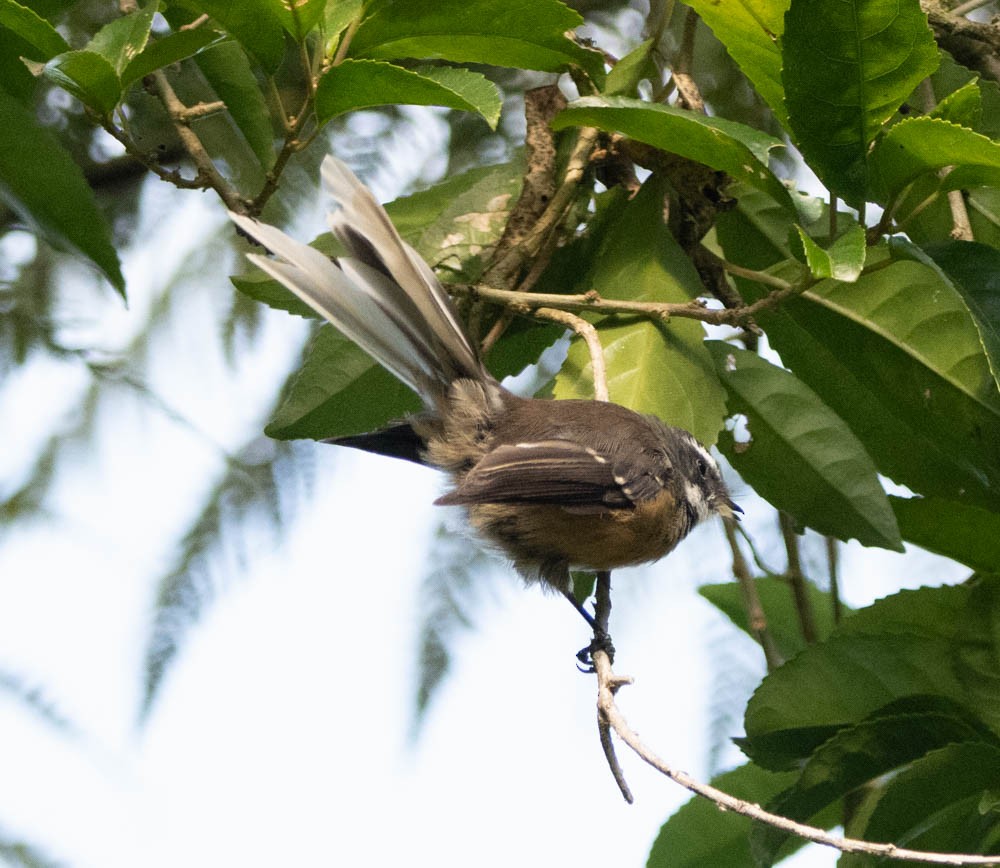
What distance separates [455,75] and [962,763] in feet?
5.17

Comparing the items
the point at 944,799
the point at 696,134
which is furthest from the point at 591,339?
the point at 944,799

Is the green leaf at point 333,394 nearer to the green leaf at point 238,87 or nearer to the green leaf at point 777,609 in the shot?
the green leaf at point 238,87

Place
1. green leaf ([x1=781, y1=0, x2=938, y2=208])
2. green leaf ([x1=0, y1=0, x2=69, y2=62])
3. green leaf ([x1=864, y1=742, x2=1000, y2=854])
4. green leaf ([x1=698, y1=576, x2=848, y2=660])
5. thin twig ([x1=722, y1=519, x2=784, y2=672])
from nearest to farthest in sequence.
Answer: green leaf ([x1=781, y1=0, x2=938, y2=208]) < green leaf ([x1=0, y1=0, x2=69, y2=62]) < green leaf ([x1=864, y1=742, x2=1000, y2=854]) < thin twig ([x1=722, y1=519, x2=784, y2=672]) < green leaf ([x1=698, y1=576, x2=848, y2=660])

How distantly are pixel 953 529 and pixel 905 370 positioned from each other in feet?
1.20

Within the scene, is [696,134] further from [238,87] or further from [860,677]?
[860,677]

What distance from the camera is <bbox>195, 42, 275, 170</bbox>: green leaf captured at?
2.21 m

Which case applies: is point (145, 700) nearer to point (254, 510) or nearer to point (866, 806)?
point (254, 510)

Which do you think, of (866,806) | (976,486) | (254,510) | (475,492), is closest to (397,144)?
(254,510)

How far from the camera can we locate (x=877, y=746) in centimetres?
223

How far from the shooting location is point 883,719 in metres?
2.20

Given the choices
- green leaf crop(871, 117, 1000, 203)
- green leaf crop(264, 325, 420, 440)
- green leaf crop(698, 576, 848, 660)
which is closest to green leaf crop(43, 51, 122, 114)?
green leaf crop(264, 325, 420, 440)

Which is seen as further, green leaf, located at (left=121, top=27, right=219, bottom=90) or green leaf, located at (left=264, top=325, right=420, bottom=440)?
green leaf, located at (left=264, top=325, right=420, bottom=440)

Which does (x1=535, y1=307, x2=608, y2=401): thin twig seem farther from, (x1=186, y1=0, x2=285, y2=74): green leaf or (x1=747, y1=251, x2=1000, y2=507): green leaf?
(x1=186, y1=0, x2=285, y2=74): green leaf

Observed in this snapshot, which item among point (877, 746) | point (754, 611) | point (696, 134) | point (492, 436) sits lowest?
point (877, 746)
